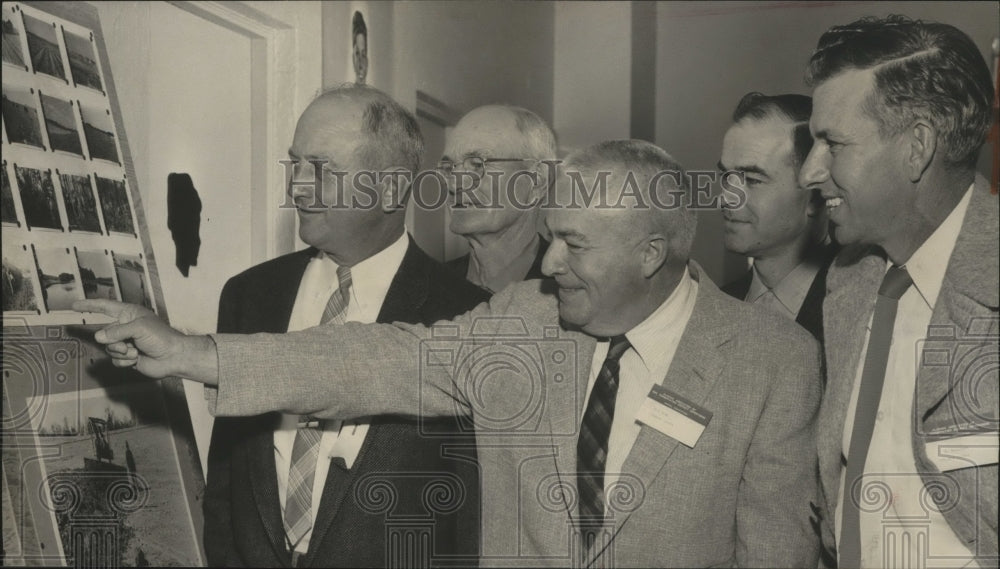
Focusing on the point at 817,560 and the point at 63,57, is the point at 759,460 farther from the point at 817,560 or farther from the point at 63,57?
the point at 63,57

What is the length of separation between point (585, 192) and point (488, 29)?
3.53 ft

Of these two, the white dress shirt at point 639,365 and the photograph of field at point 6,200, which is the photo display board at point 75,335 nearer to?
the photograph of field at point 6,200

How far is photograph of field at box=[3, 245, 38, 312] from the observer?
197 cm

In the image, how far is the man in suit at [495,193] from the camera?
2.50 metres

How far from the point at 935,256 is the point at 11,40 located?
188 centimetres

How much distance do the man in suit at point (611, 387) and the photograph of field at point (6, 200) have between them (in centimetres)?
39

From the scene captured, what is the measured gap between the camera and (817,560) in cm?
195

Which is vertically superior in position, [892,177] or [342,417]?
[892,177]

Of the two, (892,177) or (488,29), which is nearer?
(892,177)

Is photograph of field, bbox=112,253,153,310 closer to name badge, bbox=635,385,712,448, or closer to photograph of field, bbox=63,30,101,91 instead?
photograph of field, bbox=63,30,101,91

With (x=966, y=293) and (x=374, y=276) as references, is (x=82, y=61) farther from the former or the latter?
(x=966, y=293)

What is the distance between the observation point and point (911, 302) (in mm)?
1886

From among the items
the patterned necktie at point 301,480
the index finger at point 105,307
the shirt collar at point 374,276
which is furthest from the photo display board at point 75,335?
the shirt collar at point 374,276

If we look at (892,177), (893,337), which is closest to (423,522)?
(893,337)
